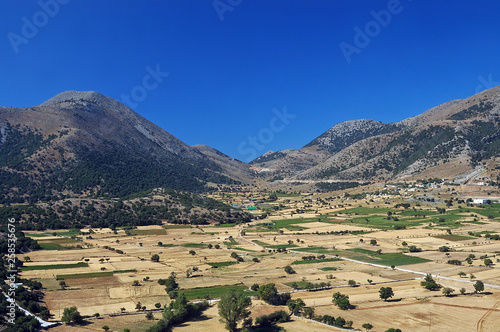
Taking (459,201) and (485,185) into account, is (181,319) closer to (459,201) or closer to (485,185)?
(459,201)

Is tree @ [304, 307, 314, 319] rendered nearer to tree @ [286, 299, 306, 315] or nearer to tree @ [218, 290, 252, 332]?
tree @ [286, 299, 306, 315]

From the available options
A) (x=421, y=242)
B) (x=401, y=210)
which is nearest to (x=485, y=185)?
(x=401, y=210)

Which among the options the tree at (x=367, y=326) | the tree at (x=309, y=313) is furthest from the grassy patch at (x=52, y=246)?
the tree at (x=367, y=326)

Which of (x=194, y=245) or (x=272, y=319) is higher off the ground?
(x=194, y=245)

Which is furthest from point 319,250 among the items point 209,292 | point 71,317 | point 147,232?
point 71,317

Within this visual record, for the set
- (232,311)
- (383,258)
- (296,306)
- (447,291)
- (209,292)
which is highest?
(209,292)

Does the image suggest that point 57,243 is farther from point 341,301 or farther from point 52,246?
point 341,301

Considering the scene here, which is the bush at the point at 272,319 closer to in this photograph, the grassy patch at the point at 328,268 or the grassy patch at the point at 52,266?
the grassy patch at the point at 328,268

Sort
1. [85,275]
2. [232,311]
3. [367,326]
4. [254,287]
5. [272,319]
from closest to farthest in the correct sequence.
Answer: [367,326], [232,311], [272,319], [254,287], [85,275]
